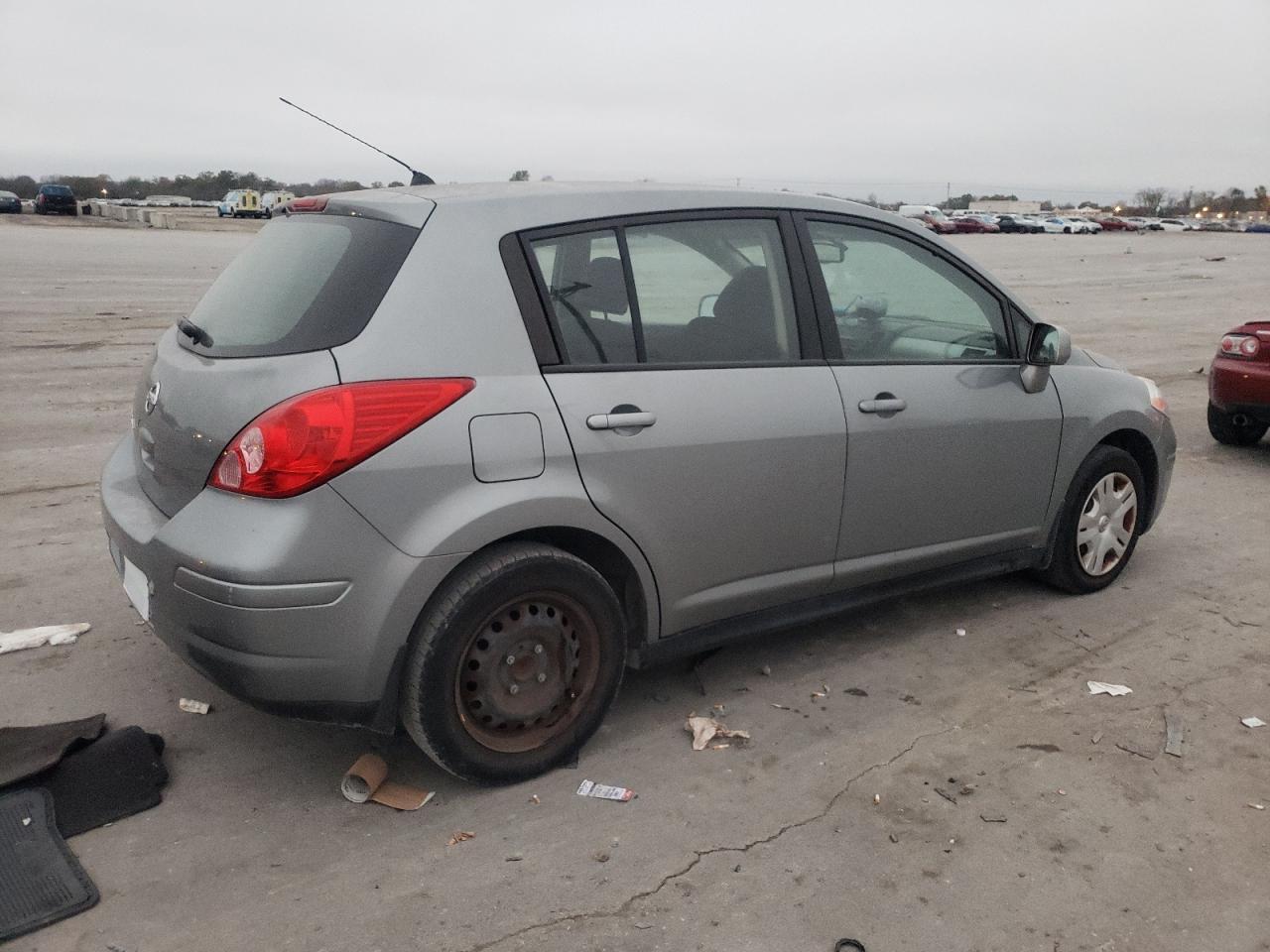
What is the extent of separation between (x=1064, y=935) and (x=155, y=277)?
776 inches

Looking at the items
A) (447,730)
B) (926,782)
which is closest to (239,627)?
(447,730)

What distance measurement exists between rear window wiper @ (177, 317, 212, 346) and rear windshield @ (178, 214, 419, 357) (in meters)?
0.01

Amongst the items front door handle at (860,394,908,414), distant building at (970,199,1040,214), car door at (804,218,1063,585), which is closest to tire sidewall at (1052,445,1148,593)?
car door at (804,218,1063,585)

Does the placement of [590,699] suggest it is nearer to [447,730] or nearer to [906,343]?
[447,730]

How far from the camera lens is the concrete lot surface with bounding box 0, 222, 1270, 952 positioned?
111 inches

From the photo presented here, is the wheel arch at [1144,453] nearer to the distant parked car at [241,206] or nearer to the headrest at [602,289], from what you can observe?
the headrest at [602,289]

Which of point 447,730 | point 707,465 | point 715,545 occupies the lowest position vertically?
point 447,730

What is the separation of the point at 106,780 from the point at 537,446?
165 cm

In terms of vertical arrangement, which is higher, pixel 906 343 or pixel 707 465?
pixel 906 343

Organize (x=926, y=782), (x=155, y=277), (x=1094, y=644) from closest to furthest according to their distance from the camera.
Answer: (x=926, y=782)
(x=1094, y=644)
(x=155, y=277)

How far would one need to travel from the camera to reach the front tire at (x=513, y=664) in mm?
3180

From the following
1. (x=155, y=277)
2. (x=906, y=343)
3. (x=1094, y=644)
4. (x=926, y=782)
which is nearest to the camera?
(x=926, y=782)

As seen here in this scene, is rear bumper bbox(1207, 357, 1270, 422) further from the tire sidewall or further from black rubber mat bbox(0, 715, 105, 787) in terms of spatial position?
black rubber mat bbox(0, 715, 105, 787)

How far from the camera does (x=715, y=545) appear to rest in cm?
375
